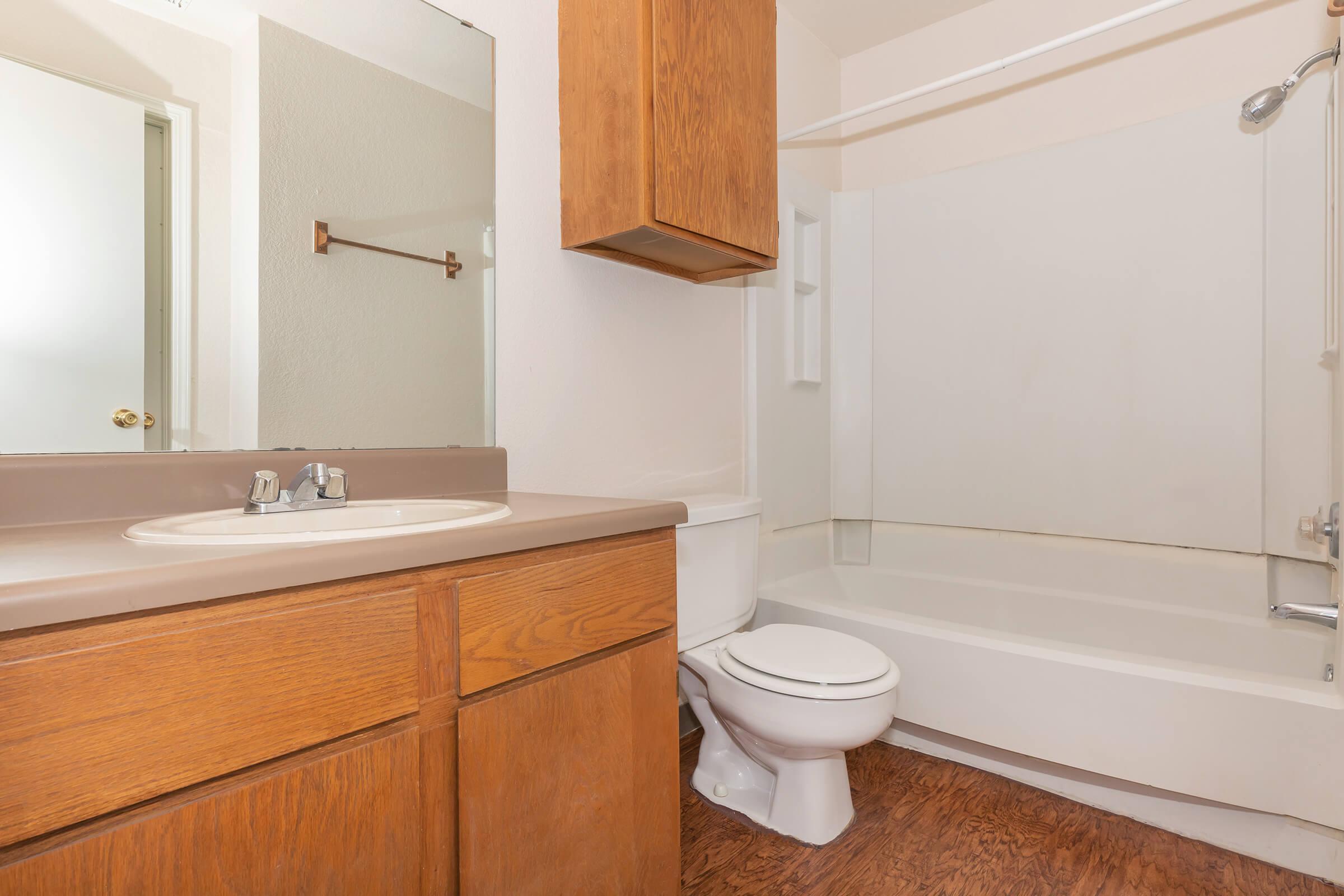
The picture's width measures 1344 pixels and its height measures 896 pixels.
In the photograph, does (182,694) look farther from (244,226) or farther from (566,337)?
(566,337)

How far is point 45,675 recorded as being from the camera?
20.2 inches

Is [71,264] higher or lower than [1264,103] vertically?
lower

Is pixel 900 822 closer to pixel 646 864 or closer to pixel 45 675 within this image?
pixel 646 864

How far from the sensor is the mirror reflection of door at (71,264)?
2.94ft

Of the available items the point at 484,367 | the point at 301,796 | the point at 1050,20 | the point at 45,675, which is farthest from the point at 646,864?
the point at 1050,20

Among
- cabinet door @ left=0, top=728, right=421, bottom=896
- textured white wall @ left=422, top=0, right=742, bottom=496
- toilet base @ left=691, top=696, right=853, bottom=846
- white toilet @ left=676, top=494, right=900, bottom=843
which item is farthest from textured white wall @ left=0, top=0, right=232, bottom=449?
toilet base @ left=691, top=696, right=853, bottom=846

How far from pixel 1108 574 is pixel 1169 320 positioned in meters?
0.81

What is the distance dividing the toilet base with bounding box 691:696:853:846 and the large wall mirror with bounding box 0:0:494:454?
39.7 inches

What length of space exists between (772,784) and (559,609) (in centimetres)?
107

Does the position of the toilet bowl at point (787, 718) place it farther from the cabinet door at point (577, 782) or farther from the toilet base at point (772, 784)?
the cabinet door at point (577, 782)

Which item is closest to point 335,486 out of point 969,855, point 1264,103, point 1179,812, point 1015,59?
point 969,855

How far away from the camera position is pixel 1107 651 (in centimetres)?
157

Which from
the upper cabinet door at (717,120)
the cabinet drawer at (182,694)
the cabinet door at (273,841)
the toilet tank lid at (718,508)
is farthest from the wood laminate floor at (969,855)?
the upper cabinet door at (717,120)

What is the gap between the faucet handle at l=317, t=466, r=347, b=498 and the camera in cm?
103
